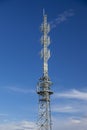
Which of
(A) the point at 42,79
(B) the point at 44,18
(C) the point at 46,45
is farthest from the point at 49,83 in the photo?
(B) the point at 44,18

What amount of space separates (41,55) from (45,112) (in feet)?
42.0

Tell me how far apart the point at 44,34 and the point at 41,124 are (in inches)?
803

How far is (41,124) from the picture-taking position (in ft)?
282

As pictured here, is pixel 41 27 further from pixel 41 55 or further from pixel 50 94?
pixel 50 94

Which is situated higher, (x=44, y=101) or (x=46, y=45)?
(x=46, y=45)

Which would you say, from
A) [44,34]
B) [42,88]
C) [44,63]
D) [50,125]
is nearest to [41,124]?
[50,125]

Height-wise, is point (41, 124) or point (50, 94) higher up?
point (50, 94)

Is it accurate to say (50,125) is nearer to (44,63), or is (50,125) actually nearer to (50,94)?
(50,94)

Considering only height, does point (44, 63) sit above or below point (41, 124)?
above

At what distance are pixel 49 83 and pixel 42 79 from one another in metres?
1.81

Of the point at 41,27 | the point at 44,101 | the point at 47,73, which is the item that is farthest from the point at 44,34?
the point at 44,101

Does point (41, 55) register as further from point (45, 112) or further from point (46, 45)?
point (45, 112)

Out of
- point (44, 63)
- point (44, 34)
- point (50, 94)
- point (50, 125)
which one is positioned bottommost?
point (50, 125)

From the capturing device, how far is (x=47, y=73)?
88812mm
